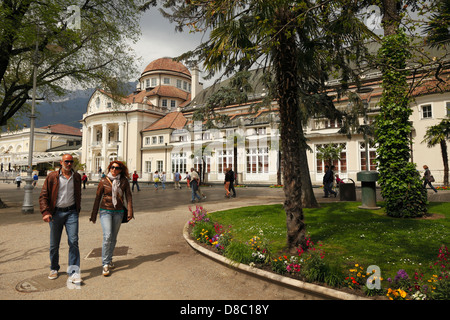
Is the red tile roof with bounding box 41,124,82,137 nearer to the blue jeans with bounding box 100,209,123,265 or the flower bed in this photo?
the blue jeans with bounding box 100,209,123,265

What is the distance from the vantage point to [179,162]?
140ft

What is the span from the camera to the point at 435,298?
325 cm

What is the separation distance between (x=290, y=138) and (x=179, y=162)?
125ft

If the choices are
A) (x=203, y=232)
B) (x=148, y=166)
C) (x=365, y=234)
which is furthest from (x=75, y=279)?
(x=148, y=166)

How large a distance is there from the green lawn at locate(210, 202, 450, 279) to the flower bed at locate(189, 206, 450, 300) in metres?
0.41

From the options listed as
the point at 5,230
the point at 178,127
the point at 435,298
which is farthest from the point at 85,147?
the point at 435,298

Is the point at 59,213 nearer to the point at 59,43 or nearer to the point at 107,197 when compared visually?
the point at 107,197

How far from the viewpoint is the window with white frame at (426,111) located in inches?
989

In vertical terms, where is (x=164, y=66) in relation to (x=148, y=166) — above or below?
above

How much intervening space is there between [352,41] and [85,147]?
191ft

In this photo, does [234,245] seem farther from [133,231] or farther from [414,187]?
[414,187]

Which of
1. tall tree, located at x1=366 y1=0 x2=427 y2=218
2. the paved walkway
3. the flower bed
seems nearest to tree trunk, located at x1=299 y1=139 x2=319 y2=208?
tall tree, located at x1=366 y1=0 x2=427 y2=218

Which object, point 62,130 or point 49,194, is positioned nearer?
point 49,194

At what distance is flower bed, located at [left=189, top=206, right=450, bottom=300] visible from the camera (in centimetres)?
339
